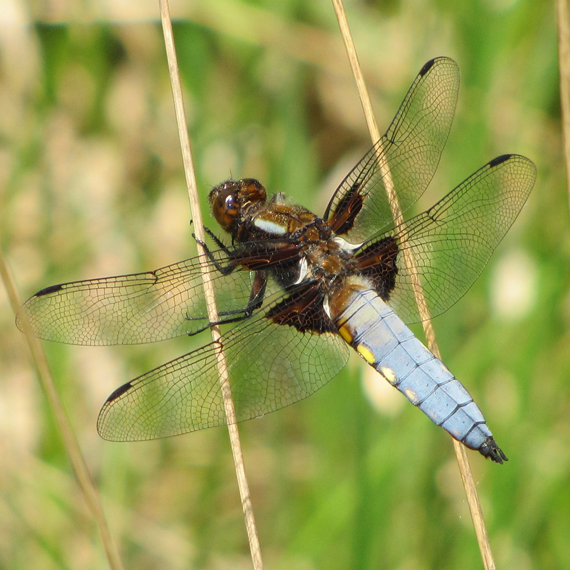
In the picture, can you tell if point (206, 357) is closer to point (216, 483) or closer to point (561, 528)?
point (216, 483)

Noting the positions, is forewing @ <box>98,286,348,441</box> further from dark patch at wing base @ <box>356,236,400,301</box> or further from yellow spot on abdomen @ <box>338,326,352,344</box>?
dark patch at wing base @ <box>356,236,400,301</box>

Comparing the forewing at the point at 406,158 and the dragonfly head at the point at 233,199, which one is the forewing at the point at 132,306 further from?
the forewing at the point at 406,158

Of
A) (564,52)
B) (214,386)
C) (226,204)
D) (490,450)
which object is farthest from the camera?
(226,204)

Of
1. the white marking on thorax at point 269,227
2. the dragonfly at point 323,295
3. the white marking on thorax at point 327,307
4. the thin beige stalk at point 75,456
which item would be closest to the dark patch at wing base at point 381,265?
the dragonfly at point 323,295

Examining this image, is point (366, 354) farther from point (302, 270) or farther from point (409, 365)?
point (302, 270)

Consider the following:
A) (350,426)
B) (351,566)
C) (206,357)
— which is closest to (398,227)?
(206,357)

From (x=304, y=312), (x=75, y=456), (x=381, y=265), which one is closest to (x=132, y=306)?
(x=304, y=312)
